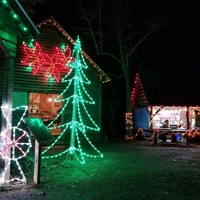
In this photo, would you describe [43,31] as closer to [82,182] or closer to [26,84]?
[26,84]

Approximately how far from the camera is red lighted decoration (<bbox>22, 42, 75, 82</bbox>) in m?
15.0

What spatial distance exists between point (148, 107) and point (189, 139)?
11.1 feet

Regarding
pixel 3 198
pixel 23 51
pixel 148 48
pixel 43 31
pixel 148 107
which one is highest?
pixel 148 48

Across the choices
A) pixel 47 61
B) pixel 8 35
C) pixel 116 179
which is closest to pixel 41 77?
pixel 47 61

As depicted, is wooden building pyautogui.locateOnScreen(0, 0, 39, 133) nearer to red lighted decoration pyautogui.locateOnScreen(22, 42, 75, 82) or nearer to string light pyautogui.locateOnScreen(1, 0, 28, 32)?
string light pyautogui.locateOnScreen(1, 0, 28, 32)

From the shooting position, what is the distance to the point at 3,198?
6.25 meters

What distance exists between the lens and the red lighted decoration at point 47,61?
15.0 m

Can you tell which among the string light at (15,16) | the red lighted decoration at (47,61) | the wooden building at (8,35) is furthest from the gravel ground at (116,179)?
the red lighted decoration at (47,61)

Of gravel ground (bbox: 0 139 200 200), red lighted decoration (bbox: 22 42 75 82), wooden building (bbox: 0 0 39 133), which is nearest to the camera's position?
gravel ground (bbox: 0 139 200 200)

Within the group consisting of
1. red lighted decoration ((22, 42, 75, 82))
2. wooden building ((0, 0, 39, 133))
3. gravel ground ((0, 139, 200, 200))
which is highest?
red lighted decoration ((22, 42, 75, 82))

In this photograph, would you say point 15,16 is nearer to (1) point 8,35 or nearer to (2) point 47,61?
(1) point 8,35

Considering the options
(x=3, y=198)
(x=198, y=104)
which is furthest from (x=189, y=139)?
(x=3, y=198)

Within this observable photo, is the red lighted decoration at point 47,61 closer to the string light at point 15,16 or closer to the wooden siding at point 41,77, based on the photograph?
the wooden siding at point 41,77

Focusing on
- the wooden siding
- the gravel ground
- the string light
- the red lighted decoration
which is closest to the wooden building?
the string light
